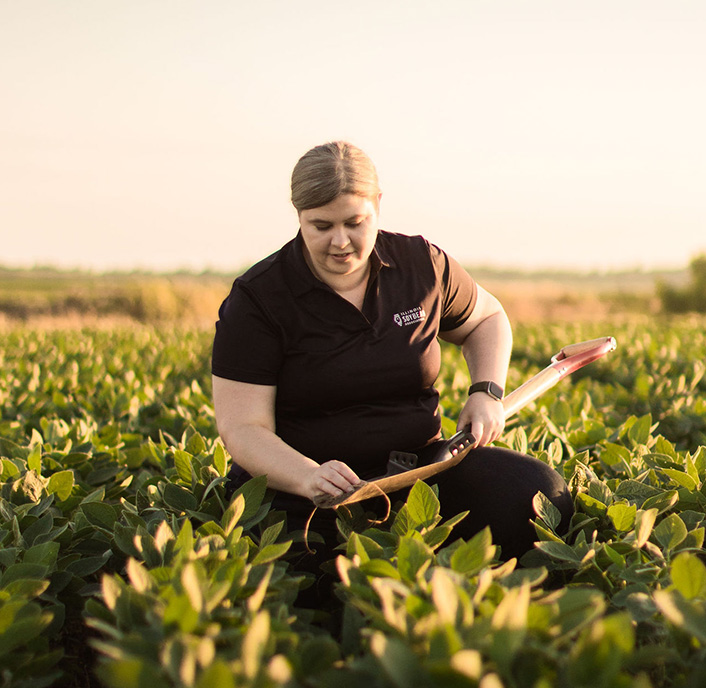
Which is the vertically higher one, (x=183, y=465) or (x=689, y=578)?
(x=689, y=578)

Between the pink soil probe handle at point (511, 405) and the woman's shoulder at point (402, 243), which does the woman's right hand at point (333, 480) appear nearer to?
the pink soil probe handle at point (511, 405)

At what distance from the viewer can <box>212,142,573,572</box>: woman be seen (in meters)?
2.64

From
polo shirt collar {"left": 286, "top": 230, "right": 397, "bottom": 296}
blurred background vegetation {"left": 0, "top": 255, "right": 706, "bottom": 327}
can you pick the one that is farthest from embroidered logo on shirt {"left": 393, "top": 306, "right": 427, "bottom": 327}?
blurred background vegetation {"left": 0, "top": 255, "right": 706, "bottom": 327}

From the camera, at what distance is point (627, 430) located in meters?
3.82

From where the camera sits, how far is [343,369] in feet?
9.18

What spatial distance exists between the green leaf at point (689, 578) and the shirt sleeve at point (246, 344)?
5.00 ft

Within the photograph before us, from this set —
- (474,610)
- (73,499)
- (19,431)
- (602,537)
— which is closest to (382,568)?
(474,610)

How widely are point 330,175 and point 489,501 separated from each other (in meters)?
1.27

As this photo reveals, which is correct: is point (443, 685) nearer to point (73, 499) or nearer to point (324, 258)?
point (324, 258)

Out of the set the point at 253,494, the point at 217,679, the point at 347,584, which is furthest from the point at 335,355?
the point at 217,679

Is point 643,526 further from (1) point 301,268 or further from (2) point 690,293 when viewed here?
(2) point 690,293

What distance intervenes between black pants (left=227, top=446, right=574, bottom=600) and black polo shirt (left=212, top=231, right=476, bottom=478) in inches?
8.7

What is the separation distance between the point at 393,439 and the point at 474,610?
1.21 meters

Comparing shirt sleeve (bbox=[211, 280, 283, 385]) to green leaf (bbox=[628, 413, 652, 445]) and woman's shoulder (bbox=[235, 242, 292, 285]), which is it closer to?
woman's shoulder (bbox=[235, 242, 292, 285])
